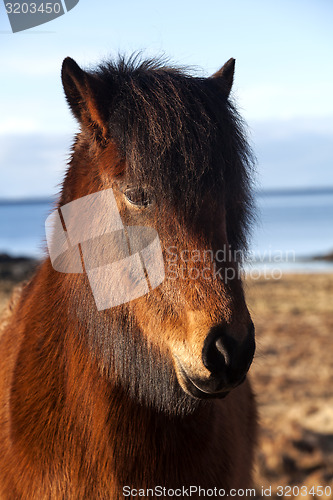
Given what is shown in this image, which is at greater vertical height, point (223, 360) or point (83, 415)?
point (223, 360)

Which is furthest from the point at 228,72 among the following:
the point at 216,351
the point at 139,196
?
the point at 216,351

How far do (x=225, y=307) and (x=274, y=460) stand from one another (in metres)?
3.69

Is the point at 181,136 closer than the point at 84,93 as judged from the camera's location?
Yes

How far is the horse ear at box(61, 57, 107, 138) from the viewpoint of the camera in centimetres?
198

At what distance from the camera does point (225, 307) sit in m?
1.70

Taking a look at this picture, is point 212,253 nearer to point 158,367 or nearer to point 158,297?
point 158,297

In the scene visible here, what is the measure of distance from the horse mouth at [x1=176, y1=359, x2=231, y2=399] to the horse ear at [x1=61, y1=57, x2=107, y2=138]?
1021mm

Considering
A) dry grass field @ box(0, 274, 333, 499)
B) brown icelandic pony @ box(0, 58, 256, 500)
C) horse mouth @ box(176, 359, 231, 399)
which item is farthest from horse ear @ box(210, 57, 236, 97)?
horse mouth @ box(176, 359, 231, 399)

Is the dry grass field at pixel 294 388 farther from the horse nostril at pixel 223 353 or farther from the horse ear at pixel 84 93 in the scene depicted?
the horse ear at pixel 84 93

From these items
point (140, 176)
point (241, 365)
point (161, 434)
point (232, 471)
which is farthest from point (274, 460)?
point (140, 176)

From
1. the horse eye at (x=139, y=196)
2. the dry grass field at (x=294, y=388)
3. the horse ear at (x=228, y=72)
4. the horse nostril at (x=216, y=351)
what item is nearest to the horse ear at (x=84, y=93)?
the horse eye at (x=139, y=196)

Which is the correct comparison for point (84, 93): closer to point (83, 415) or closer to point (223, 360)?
point (223, 360)

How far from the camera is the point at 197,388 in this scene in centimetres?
176

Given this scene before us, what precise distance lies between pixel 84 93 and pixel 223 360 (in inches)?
48.5
